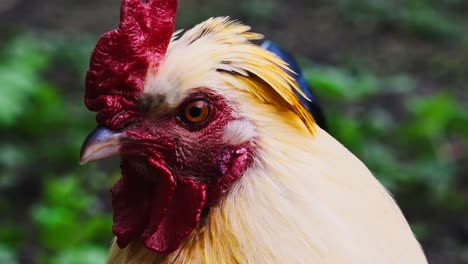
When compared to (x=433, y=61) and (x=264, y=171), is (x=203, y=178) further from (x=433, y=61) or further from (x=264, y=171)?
(x=433, y=61)

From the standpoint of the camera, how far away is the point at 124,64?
2.14 metres

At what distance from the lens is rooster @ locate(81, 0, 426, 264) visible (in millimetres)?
2088

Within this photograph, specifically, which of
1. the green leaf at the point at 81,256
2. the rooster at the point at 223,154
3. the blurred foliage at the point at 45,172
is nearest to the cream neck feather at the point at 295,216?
the rooster at the point at 223,154

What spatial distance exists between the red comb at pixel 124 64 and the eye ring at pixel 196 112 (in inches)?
5.1

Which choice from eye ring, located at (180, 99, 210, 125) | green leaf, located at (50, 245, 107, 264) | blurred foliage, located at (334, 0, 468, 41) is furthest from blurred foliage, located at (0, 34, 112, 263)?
blurred foliage, located at (334, 0, 468, 41)

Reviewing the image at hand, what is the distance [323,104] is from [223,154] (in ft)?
13.9

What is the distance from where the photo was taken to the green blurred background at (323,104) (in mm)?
5062

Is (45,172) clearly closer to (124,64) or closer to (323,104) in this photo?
(323,104)

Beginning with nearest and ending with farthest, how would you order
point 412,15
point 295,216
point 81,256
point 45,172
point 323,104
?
point 295,216 → point 81,256 → point 45,172 → point 323,104 → point 412,15

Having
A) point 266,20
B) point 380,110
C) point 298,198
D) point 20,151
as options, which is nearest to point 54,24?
point 266,20

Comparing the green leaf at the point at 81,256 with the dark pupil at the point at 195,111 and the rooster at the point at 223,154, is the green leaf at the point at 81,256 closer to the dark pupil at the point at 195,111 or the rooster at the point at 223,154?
the rooster at the point at 223,154

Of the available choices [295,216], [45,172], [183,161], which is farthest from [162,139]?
[45,172]

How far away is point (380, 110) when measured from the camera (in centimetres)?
674

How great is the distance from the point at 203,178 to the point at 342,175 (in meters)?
0.38
